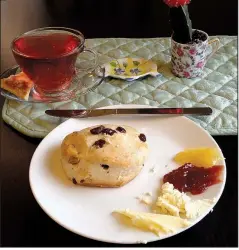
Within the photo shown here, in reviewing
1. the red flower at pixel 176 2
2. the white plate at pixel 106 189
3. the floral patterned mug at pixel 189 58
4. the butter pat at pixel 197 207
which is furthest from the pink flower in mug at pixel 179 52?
the butter pat at pixel 197 207

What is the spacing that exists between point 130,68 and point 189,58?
0.47ft

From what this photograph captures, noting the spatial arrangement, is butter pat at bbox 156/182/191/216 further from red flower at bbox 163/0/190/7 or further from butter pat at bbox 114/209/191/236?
red flower at bbox 163/0/190/7

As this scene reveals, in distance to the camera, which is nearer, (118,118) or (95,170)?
(95,170)

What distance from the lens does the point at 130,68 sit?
1.05 metres

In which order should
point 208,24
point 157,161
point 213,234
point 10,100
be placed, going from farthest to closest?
1. point 208,24
2. point 10,100
3. point 157,161
4. point 213,234

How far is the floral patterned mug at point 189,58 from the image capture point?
38.7 inches

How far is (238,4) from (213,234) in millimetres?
893

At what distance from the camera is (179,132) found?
82cm

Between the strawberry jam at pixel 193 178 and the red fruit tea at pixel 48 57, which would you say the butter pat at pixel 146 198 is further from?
the red fruit tea at pixel 48 57

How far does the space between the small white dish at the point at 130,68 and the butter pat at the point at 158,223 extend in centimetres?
44

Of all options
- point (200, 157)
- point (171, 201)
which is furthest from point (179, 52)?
point (171, 201)

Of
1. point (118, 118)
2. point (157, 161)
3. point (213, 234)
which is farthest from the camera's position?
point (118, 118)

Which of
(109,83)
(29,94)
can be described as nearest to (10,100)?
(29,94)

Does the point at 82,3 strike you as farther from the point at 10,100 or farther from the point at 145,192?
the point at 145,192
